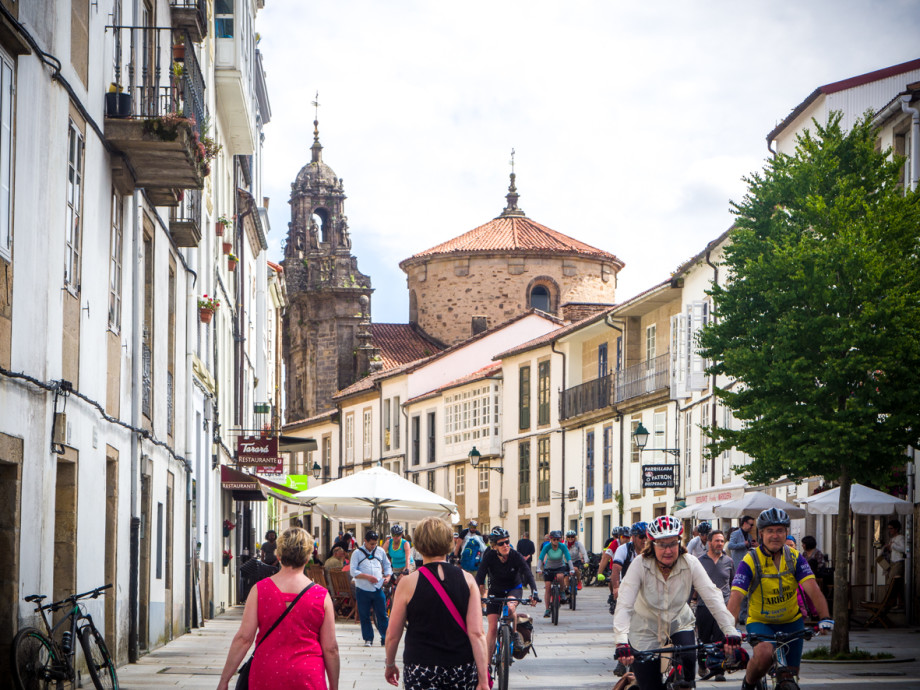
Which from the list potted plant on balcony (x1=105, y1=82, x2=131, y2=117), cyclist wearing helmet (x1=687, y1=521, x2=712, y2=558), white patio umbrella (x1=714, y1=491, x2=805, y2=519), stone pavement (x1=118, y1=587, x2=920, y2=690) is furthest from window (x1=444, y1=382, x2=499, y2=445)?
potted plant on balcony (x1=105, y1=82, x2=131, y2=117)

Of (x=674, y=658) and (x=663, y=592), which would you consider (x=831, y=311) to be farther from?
(x=674, y=658)

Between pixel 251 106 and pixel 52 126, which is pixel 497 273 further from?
pixel 52 126

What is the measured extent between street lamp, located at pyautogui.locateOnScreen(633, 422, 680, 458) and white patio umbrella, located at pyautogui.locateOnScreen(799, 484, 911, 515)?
11.0 m

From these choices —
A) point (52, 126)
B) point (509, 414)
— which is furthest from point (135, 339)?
point (509, 414)

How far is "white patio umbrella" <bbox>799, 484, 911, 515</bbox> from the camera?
24016 millimetres

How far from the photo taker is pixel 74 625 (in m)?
11.6

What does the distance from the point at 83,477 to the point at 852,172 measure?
10.7 meters

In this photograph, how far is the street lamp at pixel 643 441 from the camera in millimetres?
35947

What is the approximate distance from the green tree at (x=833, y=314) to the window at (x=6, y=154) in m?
10.6

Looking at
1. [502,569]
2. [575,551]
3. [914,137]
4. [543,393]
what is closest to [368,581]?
[502,569]

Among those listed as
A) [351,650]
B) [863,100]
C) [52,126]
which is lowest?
[351,650]

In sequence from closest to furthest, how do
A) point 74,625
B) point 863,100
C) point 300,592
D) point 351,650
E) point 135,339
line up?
point 300,592, point 74,625, point 135,339, point 351,650, point 863,100

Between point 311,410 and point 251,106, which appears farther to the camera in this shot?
point 311,410

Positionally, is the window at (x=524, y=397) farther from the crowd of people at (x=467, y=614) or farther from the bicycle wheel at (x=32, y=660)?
the crowd of people at (x=467, y=614)
